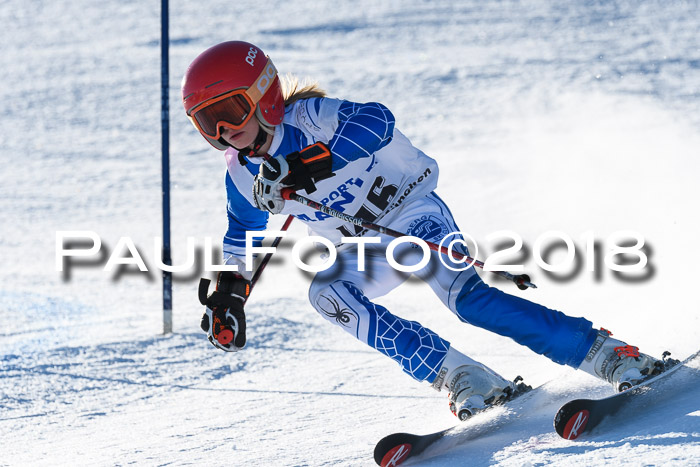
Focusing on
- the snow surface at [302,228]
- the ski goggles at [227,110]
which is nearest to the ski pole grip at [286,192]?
the ski goggles at [227,110]

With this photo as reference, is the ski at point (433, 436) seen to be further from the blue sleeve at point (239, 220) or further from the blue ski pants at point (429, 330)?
the blue sleeve at point (239, 220)

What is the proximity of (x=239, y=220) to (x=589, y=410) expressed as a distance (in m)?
1.70

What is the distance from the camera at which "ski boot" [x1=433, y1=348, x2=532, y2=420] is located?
322cm

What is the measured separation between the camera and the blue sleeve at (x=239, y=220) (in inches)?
148

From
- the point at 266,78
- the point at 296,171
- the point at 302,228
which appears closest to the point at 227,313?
the point at 296,171

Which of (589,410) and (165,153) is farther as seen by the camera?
(165,153)

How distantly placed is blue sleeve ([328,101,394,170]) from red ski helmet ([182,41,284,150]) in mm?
300

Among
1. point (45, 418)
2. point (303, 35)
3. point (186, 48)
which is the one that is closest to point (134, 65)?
point (186, 48)

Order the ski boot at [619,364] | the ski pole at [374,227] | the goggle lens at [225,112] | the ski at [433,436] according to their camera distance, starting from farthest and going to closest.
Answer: the ski pole at [374,227]
the goggle lens at [225,112]
the ski boot at [619,364]
the ski at [433,436]

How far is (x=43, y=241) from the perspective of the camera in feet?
29.9

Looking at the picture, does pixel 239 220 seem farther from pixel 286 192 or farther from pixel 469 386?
pixel 469 386

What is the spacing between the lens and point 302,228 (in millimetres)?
9375

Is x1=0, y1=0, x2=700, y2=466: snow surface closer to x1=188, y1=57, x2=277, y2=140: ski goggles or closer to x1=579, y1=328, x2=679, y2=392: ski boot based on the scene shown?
x1=579, y1=328, x2=679, y2=392: ski boot

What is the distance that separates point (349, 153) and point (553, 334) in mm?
1022
